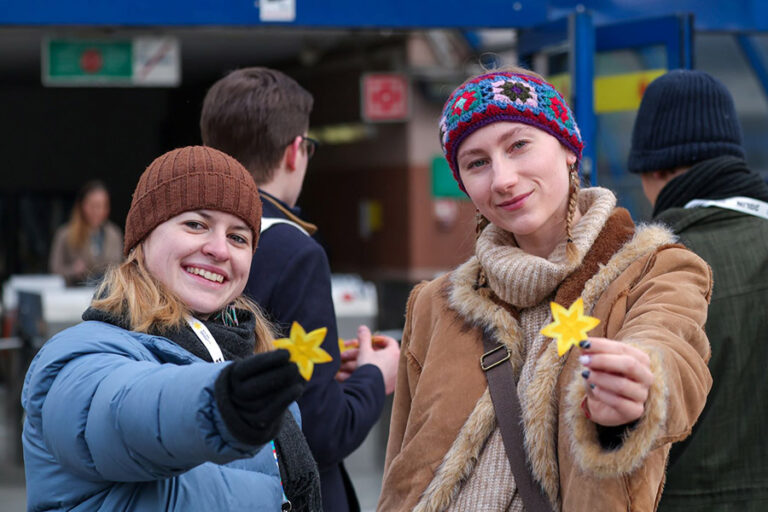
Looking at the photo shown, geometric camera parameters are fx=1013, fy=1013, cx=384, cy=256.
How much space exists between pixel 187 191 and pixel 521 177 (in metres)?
0.65

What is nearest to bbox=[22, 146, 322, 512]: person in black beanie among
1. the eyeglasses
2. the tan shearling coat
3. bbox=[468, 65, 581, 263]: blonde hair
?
the tan shearling coat

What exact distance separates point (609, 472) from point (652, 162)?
55.3 inches

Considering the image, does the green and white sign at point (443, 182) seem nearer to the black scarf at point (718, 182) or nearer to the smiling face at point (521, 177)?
the black scarf at point (718, 182)

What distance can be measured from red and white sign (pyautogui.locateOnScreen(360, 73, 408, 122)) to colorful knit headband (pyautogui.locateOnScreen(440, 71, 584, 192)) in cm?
1089

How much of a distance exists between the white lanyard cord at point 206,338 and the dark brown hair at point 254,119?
0.94m

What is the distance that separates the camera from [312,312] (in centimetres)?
257

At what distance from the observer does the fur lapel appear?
6.10 feet

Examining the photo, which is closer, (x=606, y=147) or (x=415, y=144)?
(x=606, y=147)

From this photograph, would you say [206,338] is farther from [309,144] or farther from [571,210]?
[309,144]

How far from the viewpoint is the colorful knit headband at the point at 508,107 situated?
2.00m

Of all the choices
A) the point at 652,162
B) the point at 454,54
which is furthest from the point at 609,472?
the point at 454,54

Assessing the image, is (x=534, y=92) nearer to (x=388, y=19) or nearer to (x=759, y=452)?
(x=759, y=452)

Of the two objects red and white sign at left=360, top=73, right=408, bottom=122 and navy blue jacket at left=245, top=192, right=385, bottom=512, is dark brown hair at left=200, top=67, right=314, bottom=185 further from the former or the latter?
red and white sign at left=360, top=73, right=408, bottom=122

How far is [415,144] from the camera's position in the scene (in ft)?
45.0
